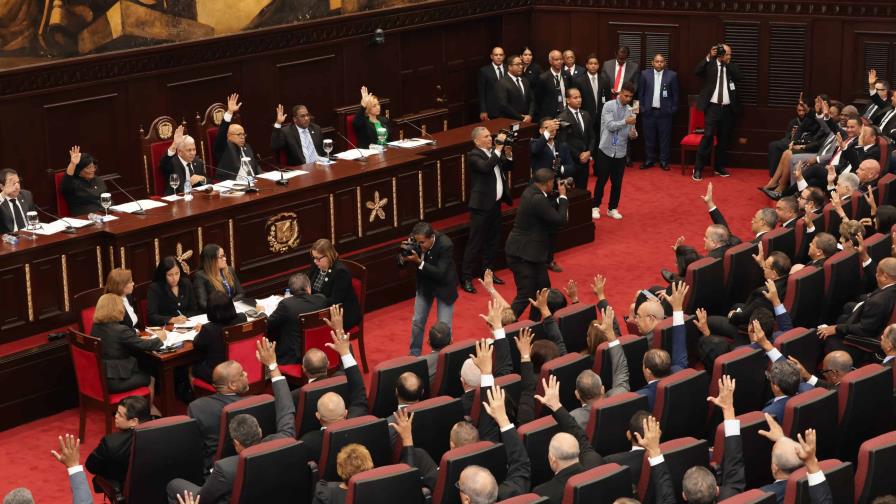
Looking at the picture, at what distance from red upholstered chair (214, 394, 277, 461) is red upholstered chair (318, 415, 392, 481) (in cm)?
56

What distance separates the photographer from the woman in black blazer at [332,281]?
10.2 metres

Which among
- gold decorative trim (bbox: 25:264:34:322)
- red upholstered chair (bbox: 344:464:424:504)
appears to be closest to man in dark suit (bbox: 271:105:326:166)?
gold decorative trim (bbox: 25:264:34:322)

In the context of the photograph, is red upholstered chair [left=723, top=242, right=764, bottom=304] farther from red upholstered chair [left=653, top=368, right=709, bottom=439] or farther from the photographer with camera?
red upholstered chair [left=653, top=368, right=709, bottom=439]

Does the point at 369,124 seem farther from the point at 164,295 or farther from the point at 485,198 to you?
the point at 164,295

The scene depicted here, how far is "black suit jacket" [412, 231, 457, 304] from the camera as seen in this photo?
10.5 m

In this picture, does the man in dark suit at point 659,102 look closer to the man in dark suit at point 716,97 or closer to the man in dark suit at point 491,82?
the man in dark suit at point 716,97

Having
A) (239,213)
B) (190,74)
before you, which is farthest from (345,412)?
(190,74)

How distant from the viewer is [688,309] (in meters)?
10.2

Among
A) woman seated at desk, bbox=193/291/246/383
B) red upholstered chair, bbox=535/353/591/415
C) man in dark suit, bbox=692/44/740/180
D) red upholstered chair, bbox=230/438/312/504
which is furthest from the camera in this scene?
man in dark suit, bbox=692/44/740/180

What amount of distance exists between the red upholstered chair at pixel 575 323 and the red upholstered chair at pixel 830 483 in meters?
2.99

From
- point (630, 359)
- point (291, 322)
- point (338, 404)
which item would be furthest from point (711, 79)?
point (338, 404)

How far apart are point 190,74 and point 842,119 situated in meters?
7.21

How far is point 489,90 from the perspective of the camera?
53.4 feet

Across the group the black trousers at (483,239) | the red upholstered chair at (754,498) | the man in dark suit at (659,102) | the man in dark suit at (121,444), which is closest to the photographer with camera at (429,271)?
the black trousers at (483,239)
